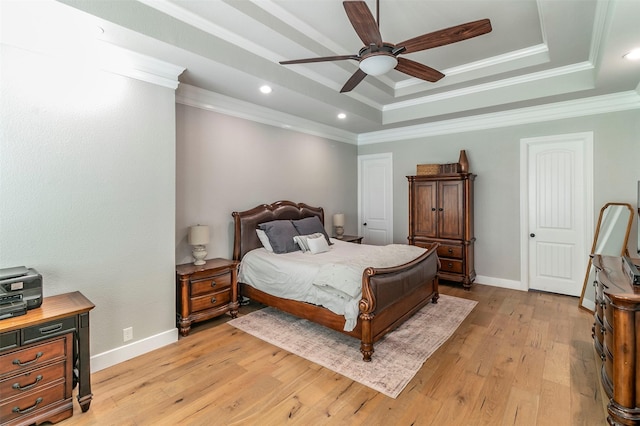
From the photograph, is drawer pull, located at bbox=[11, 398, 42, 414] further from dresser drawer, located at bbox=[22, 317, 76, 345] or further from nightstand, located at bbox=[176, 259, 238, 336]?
nightstand, located at bbox=[176, 259, 238, 336]

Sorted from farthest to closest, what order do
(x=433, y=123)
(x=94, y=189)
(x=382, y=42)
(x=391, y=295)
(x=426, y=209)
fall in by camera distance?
(x=433, y=123), (x=426, y=209), (x=391, y=295), (x=94, y=189), (x=382, y=42)

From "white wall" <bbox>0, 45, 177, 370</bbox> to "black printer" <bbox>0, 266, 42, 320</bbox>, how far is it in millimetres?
268

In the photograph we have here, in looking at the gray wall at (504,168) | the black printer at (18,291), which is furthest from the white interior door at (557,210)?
the black printer at (18,291)

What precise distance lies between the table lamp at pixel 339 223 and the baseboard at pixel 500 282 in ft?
8.05

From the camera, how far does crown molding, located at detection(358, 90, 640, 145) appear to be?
13.0ft

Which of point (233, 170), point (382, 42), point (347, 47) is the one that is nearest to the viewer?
point (382, 42)

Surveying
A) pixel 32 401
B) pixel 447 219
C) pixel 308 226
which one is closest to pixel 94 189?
pixel 32 401

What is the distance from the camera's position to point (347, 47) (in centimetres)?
350

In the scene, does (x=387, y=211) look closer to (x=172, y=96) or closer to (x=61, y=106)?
(x=172, y=96)

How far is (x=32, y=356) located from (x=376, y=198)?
545 centimetres

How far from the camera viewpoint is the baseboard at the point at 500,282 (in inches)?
187

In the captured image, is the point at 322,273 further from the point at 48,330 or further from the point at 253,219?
the point at 48,330

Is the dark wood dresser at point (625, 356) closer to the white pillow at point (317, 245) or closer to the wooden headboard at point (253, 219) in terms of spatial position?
the white pillow at point (317, 245)

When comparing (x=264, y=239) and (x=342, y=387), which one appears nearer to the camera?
(x=342, y=387)
